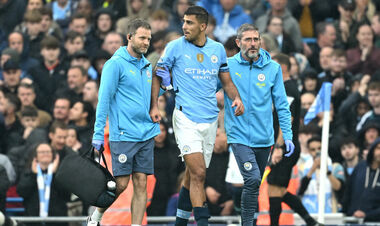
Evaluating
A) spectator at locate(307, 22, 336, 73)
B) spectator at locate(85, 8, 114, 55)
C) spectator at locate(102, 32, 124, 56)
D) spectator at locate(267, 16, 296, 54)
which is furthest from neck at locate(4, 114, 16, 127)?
spectator at locate(307, 22, 336, 73)

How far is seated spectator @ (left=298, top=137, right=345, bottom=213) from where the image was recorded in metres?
16.0

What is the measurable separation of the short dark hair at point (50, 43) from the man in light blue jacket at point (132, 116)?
282 inches

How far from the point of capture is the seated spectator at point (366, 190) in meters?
15.8

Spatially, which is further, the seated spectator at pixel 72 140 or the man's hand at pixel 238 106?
the seated spectator at pixel 72 140

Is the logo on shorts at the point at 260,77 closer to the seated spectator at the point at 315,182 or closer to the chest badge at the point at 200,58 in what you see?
the chest badge at the point at 200,58

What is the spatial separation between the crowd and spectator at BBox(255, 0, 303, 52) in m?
0.02

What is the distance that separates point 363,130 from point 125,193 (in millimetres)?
4972

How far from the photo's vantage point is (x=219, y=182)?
16.2 m

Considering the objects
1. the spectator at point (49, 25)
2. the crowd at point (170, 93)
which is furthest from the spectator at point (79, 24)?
the spectator at point (49, 25)

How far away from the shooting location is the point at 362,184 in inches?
627

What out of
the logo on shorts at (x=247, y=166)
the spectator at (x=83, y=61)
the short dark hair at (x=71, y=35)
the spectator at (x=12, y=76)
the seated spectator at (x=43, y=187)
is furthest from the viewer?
the short dark hair at (x=71, y=35)

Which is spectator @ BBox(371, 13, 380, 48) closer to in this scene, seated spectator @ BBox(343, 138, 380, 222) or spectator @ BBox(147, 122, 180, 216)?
seated spectator @ BBox(343, 138, 380, 222)

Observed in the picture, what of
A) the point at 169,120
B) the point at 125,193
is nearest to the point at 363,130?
the point at 169,120

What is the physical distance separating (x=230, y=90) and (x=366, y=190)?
455 cm
